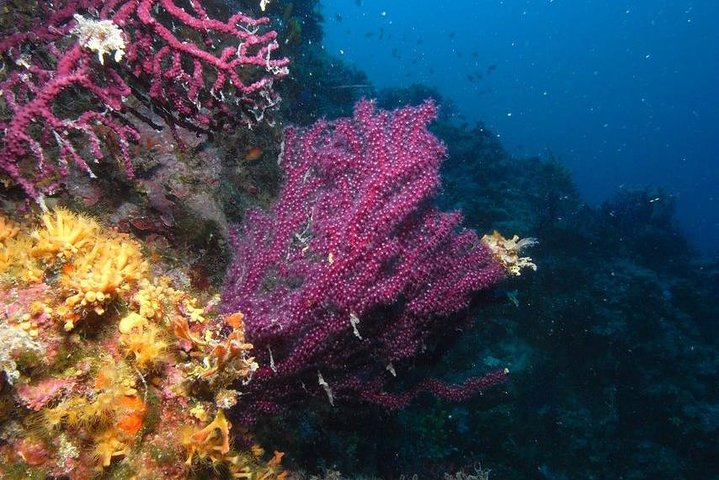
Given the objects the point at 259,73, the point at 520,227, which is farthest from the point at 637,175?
the point at 259,73

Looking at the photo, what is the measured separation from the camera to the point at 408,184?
292 centimetres

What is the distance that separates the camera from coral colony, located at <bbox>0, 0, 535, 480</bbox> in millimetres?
2012

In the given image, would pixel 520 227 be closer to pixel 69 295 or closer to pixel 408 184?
pixel 408 184

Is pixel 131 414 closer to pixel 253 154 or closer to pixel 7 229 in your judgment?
pixel 7 229

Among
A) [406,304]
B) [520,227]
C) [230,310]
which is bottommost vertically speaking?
[230,310]

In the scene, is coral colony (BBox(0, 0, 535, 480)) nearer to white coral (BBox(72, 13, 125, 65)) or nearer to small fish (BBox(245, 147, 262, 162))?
white coral (BBox(72, 13, 125, 65))

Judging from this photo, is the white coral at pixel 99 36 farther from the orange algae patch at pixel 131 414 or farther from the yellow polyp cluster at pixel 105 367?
the orange algae patch at pixel 131 414

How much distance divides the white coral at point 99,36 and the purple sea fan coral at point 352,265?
1248 millimetres

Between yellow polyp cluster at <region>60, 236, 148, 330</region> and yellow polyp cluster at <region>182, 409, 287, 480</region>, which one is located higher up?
A: yellow polyp cluster at <region>60, 236, 148, 330</region>

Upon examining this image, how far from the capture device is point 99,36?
2.52 m

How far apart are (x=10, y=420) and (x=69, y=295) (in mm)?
595

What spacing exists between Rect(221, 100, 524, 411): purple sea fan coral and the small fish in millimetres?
1112

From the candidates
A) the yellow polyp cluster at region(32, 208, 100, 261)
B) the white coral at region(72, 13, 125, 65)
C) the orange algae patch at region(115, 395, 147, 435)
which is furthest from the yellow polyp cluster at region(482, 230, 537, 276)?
the white coral at region(72, 13, 125, 65)

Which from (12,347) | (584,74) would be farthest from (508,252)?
(584,74)
